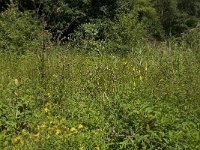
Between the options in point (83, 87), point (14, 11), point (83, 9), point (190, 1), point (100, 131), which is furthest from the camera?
point (190, 1)

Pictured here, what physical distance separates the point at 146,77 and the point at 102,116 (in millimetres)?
1553

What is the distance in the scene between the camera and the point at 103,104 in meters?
5.73

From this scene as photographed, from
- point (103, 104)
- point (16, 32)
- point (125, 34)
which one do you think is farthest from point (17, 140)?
point (125, 34)

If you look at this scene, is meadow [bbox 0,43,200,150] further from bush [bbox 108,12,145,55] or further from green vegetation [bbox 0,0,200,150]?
bush [bbox 108,12,145,55]

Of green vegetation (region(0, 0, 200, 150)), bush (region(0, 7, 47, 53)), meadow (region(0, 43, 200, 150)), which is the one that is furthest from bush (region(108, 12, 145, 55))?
meadow (region(0, 43, 200, 150))

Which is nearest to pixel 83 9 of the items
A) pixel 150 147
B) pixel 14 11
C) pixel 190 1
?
pixel 14 11

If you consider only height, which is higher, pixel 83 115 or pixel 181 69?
pixel 181 69

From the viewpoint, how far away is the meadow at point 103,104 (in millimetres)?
4719

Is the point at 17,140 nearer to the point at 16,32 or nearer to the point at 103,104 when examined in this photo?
the point at 103,104

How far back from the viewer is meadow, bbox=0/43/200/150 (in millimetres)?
4719

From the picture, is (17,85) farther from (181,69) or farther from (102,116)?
(181,69)

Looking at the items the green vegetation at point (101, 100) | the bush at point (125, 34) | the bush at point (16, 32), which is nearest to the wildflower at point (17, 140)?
the green vegetation at point (101, 100)

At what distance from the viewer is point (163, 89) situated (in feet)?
19.6

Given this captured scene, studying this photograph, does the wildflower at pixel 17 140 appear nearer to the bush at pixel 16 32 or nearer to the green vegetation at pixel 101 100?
the green vegetation at pixel 101 100
